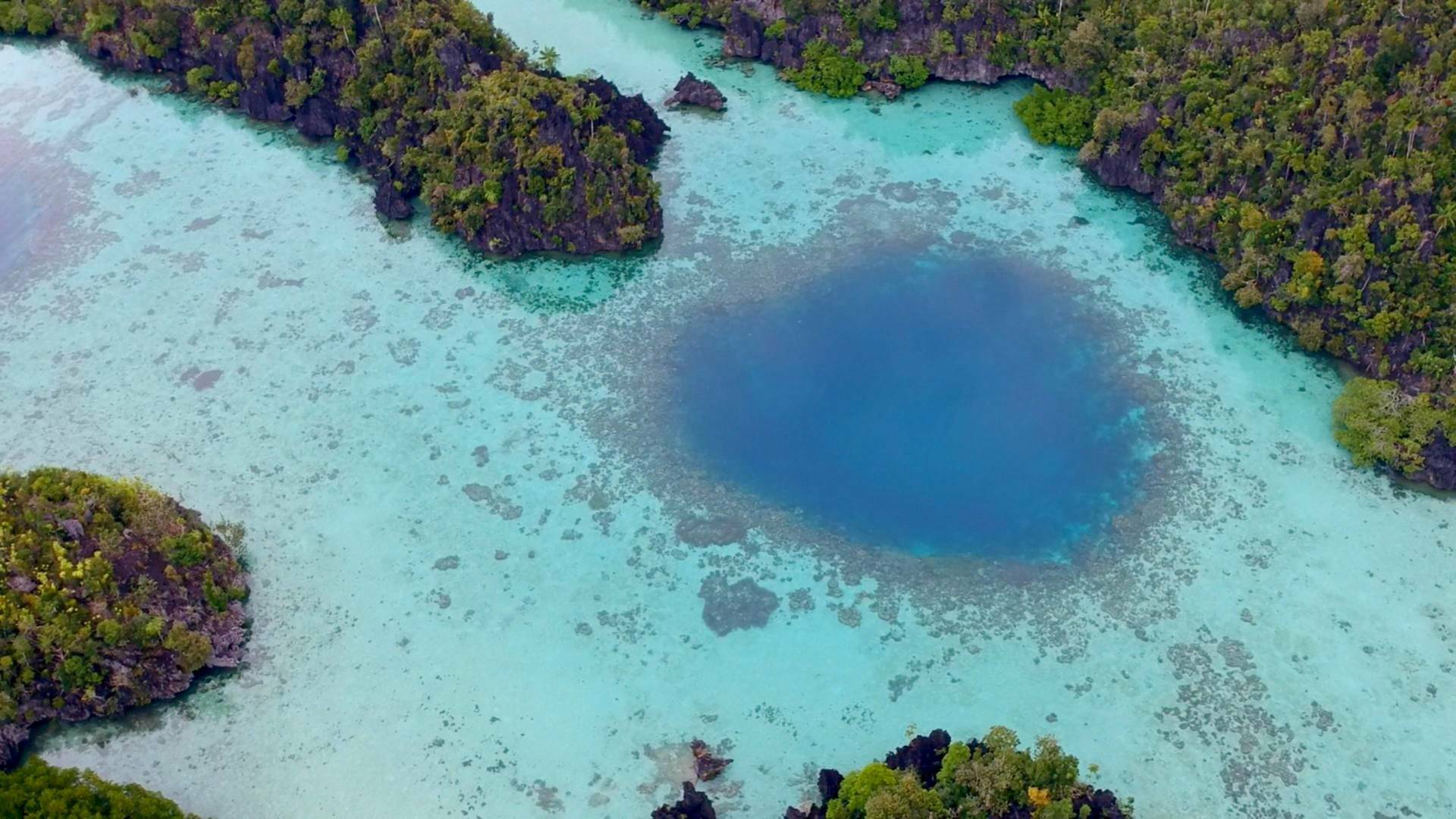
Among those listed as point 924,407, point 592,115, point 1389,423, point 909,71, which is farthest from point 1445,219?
point 592,115

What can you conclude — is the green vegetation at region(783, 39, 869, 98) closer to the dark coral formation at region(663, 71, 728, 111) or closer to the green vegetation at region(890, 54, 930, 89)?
the green vegetation at region(890, 54, 930, 89)

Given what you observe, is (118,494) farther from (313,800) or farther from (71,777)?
(313,800)

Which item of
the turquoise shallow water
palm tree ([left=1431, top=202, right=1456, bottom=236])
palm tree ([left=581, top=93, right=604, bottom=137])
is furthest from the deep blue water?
palm tree ([left=1431, top=202, right=1456, bottom=236])

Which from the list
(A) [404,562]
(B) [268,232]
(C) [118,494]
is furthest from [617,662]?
(B) [268,232]

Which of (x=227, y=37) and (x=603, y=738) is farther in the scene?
(x=227, y=37)

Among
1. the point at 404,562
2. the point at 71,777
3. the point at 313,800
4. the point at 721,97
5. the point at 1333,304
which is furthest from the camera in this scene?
the point at 721,97

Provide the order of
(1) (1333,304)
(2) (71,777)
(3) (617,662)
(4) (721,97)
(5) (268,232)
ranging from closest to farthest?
(2) (71,777) → (3) (617,662) → (1) (1333,304) → (5) (268,232) → (4) (721,97)

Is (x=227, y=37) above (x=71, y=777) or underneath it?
above
